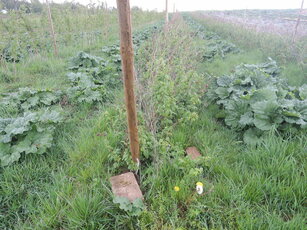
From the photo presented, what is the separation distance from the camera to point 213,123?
295 centimetres

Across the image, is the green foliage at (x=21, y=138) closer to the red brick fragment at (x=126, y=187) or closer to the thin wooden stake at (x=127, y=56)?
the red brick fragment at (x=126, y=187)

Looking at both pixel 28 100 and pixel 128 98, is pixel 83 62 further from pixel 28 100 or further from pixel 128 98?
pixel 128 98

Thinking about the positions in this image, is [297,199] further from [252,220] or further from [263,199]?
[252,220]

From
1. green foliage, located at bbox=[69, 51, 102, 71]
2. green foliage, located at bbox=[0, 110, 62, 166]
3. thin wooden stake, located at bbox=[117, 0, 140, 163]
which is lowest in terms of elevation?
green foliage, located at bbox=[0, 110, 62, 166]

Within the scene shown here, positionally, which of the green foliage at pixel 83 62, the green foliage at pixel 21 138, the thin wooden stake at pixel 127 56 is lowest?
the green foliage at pixel 21 138

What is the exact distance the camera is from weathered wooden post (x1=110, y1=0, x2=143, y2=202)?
1.30m

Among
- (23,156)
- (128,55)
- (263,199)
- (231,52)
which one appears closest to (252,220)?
(263,199)

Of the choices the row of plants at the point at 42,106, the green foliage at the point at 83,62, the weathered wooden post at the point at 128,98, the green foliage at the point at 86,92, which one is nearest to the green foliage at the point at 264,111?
the weathered wooden post at the point at 128,98

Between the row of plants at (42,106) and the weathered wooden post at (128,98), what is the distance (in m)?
1.08

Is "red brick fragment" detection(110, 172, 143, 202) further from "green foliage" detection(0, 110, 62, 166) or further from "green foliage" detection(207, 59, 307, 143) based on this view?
"green foliage" detection(207, 59, 307, 143)

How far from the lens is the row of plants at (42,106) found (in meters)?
2.24

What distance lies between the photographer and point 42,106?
136 inches

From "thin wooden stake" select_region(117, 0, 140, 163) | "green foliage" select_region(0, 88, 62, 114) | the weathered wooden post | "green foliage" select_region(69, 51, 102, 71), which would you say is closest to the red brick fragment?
the weathered wooden post

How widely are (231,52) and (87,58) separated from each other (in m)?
5.16
